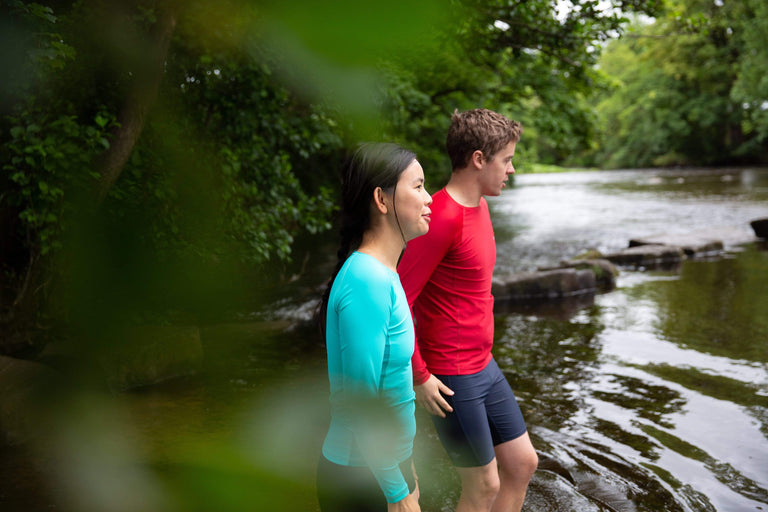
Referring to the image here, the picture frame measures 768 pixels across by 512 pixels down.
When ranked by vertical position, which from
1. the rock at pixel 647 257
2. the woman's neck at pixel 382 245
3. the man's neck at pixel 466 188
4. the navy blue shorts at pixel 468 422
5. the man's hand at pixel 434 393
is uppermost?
the man's neck at pixel 466 188

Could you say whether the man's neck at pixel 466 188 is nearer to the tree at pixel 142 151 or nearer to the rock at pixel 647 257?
the tree at pixel 142 151

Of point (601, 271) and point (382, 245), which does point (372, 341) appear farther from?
point (601, 271)

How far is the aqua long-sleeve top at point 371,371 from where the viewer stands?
1817mm

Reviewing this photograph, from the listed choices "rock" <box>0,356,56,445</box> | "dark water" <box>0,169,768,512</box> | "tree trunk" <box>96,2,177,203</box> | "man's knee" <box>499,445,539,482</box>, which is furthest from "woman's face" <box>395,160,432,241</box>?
"tree trunk" <box>96,2,177,203</box>

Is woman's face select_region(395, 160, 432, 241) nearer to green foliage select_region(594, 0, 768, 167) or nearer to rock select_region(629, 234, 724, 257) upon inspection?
rock select_region(629, 234, 724, 257)

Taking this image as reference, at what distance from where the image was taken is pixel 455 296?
2752 millimetres

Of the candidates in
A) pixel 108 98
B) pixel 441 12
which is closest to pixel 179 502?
pixel 441 12

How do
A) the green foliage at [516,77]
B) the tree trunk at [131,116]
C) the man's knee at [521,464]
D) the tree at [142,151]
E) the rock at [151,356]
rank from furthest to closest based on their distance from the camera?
1. the green foliage at [516,77]
2. the rock at [151,356]
3. the tree trunk at [131,116]
4. the tree at [142,151]
5. the man's knee at [521,464]

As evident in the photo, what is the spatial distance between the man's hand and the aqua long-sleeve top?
62 cm

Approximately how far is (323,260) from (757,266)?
8.68m

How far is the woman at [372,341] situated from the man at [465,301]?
601mm

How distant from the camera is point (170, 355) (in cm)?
649

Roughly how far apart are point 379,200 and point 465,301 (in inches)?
35.0

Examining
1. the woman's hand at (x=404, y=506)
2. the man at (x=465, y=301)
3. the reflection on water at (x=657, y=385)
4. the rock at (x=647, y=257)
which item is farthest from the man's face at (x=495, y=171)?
the rock at (x=647, y=257)
